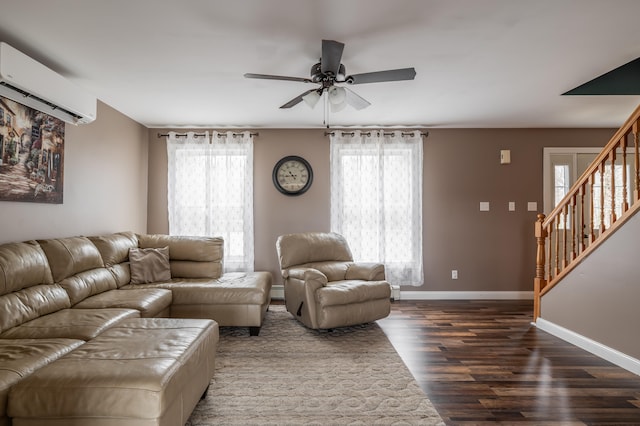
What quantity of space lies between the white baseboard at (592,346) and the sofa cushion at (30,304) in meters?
4.23

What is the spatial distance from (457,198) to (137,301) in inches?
165

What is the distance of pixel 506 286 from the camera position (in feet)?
17.2

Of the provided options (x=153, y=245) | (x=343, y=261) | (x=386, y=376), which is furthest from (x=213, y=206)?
(x=386, y=376)

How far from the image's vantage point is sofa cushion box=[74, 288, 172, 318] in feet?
9.57

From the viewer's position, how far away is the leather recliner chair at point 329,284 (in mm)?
3566

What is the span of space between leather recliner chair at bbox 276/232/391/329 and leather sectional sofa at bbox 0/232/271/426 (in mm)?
385

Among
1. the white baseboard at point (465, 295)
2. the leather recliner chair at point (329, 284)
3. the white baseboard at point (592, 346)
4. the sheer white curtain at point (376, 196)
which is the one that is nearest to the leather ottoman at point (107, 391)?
the leather recliner chair at point (329, 284)

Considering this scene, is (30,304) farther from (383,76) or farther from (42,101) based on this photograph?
(383,76)

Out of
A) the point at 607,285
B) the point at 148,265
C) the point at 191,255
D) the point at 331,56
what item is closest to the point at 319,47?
the point at 331,56

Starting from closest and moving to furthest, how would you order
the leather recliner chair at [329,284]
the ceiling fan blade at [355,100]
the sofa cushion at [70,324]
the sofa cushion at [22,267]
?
the sofa cushion at [70,324] < the sofa cushion at [22,267] < the ceiling fan blade at [355,100] < the leather recliner chair at [329,284]

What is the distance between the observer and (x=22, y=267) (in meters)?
2.55

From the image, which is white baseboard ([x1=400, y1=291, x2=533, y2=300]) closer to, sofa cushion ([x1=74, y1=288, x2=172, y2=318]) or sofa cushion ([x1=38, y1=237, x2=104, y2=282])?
sofa cushion ([x1=74, y1=288, x2=172, y2=318])

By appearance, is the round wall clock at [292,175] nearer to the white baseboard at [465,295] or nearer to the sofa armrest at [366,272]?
the sofa armrest at [366,272]

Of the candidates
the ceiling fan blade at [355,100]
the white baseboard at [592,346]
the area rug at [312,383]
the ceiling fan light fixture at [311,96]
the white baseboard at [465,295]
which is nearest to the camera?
the area rug at [312,383]
